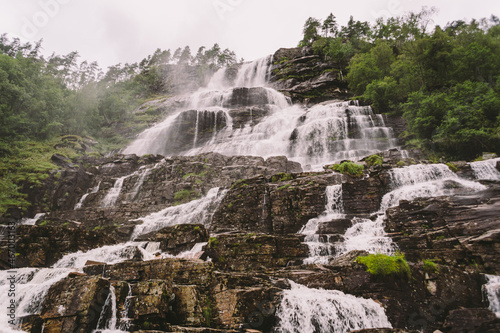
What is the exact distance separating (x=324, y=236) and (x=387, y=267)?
3845 mm

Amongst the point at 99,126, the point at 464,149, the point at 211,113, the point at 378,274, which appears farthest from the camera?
the point at 99,126

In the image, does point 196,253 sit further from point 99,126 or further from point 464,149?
point 99,126

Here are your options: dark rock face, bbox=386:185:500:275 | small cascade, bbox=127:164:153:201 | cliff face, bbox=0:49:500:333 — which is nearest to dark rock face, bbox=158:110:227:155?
small cascade, bbox=127:164:153:201

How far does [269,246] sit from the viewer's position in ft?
36.7

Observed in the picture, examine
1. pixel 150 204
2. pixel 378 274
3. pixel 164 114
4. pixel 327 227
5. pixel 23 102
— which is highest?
pixel 164 114

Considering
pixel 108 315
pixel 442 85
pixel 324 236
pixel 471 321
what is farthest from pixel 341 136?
pixel 108 315

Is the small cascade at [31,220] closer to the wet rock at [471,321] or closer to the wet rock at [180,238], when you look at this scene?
the wet rock at [180,238]

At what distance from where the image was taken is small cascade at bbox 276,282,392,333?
6.77 metres

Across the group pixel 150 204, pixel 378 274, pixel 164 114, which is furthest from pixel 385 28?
pixel 378 274

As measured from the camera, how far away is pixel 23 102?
3084 centimetres

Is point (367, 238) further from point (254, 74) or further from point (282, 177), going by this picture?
point (254, 74)

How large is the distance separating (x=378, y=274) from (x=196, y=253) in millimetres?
7268

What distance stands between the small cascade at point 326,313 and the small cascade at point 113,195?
2212 cm

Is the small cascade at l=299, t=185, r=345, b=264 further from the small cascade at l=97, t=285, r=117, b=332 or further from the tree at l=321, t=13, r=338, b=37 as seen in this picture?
the tree at l=321, t=13, r=338, b=37
